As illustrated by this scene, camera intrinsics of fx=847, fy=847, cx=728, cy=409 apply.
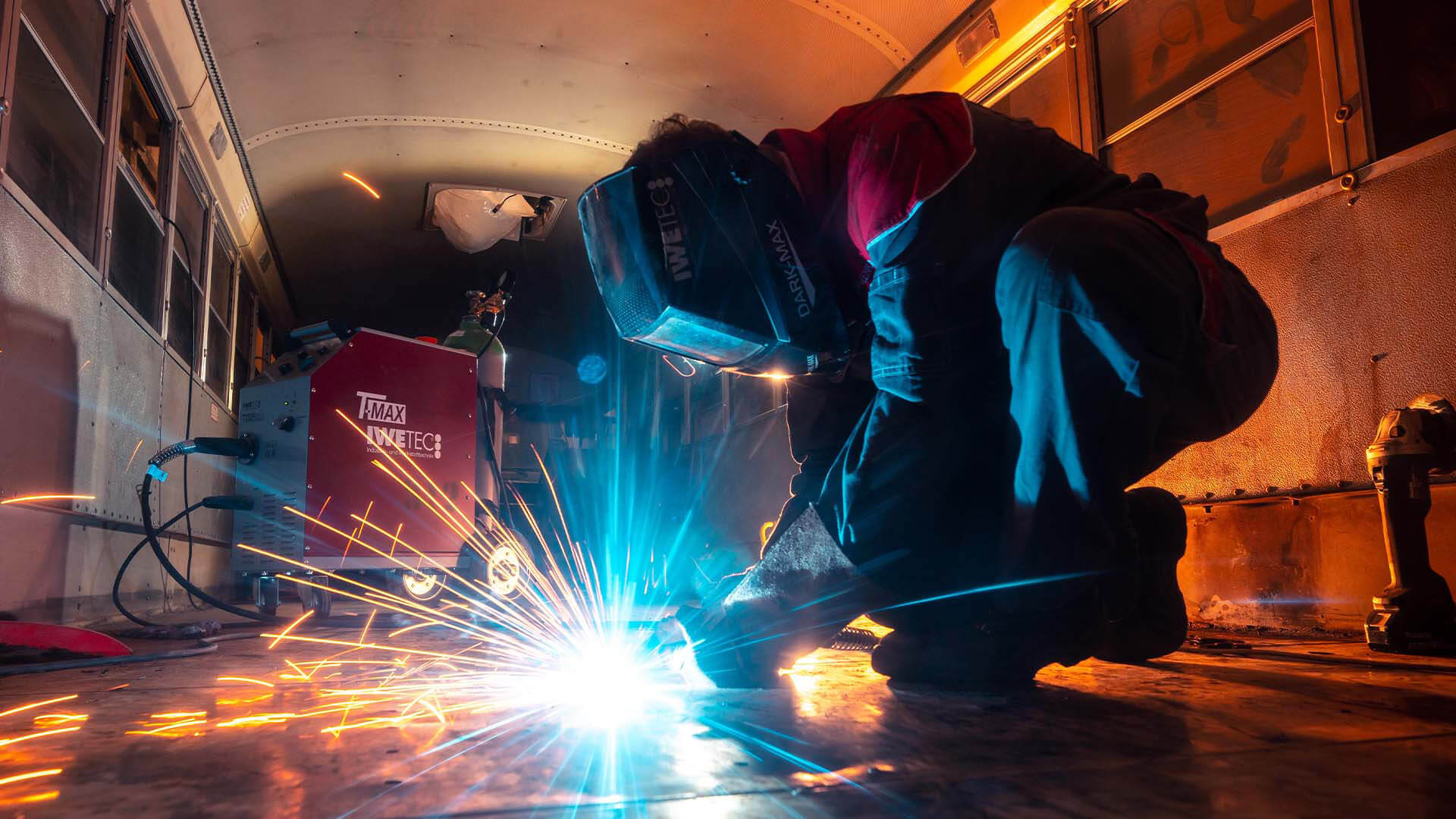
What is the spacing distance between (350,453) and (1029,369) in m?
2.85

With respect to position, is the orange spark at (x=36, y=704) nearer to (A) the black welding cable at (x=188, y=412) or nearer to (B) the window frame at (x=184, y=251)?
A: (A) the black welding cable at (x=188, y=412)

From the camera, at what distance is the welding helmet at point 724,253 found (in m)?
1.56

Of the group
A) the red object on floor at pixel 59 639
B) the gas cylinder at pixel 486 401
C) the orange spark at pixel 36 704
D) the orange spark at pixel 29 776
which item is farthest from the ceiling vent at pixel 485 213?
the orange spark at pixel 29 776

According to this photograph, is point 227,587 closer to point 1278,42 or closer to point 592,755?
point 592,755

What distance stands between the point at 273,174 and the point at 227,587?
2538mm

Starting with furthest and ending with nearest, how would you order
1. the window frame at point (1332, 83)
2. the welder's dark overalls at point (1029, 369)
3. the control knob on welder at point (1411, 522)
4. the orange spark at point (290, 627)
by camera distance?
Result: the orange spark at point (290, 627), the window frame at point (1332, 83), the control knob on welder at point (1411, 522), the welder's dark overalls at point (1029, 369)

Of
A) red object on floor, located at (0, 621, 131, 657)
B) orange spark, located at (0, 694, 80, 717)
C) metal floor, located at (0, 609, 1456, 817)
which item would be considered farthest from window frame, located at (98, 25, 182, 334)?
metal floor, located at (0, 609, 1456, 817)

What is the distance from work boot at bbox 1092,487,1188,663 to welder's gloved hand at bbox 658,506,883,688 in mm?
471

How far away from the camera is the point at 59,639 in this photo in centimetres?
192

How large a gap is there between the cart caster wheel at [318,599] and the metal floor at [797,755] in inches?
83.2

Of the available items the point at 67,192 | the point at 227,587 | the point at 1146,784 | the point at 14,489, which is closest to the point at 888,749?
the point at 1146,784

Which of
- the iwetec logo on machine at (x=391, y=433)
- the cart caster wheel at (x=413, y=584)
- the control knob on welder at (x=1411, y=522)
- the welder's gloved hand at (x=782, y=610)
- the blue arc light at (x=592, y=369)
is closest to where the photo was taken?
the welder's gloved hand at (x=782, y=610)

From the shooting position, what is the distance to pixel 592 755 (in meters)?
0.91

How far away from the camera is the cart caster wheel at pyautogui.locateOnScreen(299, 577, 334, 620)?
3.40 metres
